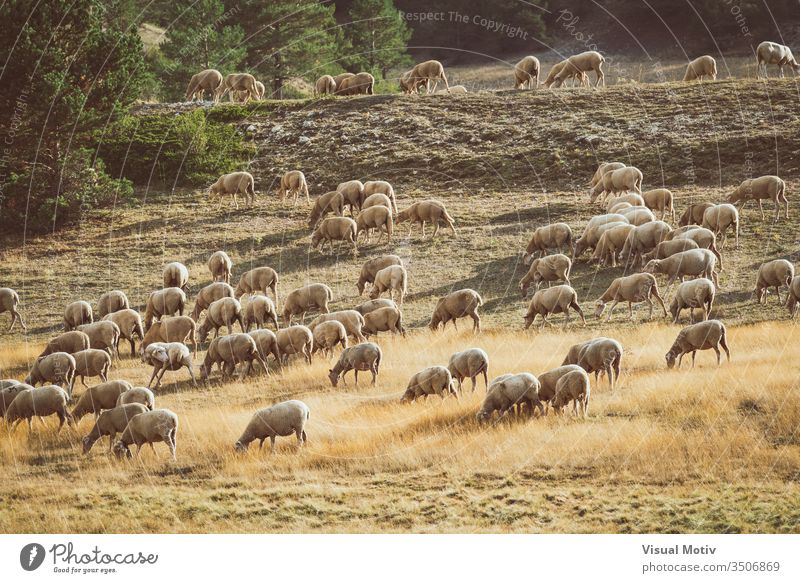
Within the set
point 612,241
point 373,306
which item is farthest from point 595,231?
point 373,306

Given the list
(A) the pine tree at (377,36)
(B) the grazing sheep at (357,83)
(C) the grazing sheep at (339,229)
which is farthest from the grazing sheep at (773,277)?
(A) the pine tree at (377,36)

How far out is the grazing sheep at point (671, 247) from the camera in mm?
24891

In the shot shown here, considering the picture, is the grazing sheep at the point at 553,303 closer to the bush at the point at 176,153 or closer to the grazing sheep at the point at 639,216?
the grazing sheep at the point at 639,216

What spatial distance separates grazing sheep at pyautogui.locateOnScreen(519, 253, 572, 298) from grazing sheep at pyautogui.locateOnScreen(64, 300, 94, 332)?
990 centimetres

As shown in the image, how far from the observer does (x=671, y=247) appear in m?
25.1

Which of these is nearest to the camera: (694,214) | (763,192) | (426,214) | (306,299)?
(306,299)

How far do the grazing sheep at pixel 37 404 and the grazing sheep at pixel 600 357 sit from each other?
8634 mm

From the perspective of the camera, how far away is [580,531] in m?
14.4

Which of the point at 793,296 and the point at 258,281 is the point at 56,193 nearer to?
the point at 258,281

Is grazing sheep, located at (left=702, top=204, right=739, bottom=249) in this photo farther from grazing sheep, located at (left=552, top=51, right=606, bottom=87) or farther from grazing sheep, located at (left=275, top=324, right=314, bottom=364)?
grazing sheep, located at (left=552, top=51, right=606, bottom=87)

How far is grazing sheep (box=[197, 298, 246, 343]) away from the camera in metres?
23.1

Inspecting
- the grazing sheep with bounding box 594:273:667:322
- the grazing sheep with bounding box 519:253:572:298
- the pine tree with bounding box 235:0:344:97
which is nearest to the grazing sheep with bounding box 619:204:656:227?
the grazing sheep with bounding box 519:253:572:298
